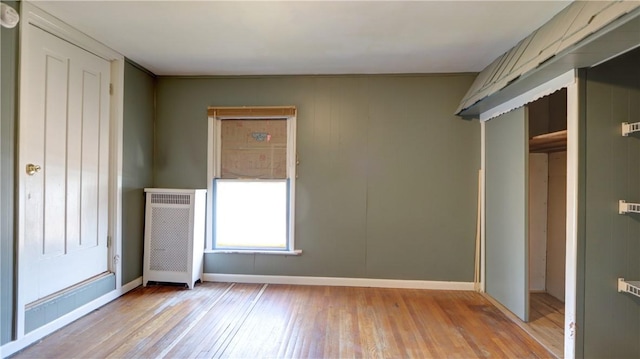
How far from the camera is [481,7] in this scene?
205 centimetres

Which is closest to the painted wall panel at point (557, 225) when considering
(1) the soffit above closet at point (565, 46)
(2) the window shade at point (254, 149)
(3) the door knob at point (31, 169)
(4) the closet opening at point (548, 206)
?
(4) the closet opening at point (548, 206)

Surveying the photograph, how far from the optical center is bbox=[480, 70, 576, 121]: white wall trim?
2.05 metres

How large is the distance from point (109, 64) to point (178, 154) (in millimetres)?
1081

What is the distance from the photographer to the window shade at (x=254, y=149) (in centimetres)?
346

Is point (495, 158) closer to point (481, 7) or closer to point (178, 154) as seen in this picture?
point (481, 7)

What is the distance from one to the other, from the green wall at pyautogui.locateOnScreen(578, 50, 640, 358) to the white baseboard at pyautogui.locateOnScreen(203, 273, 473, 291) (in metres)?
1.35

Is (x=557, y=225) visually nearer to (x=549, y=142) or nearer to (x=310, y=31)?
(x=549, y=142)

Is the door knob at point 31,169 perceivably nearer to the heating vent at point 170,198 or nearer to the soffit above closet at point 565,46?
the heating vent at point 170,198

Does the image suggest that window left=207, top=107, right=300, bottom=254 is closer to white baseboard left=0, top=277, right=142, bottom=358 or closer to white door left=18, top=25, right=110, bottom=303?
white baseboard left=0, top=277, right=142, bottom=358

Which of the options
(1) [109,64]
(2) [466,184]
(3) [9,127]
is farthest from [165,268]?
(2) [466,184]

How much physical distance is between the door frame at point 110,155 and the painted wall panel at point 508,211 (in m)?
3.61

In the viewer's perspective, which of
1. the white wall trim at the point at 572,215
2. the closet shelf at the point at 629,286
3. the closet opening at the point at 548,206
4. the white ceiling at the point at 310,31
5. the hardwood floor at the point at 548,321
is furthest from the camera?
the closet opening at the point at 548,206

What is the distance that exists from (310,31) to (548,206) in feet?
9.60

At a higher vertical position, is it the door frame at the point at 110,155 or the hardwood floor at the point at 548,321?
the door frame at the point at 110,155
